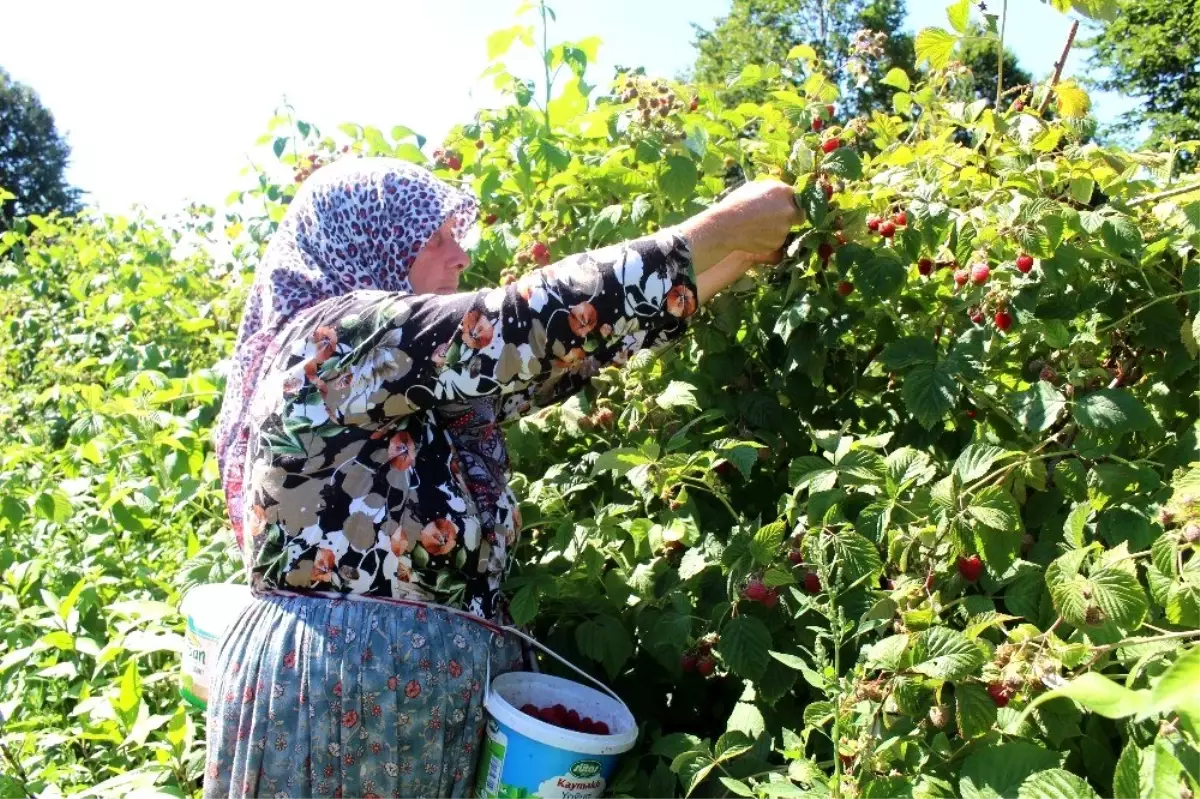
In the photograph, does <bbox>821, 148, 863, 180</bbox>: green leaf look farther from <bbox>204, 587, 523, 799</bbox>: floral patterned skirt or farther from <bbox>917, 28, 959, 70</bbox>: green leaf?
<bbox>204, 587, 523, 799</bbox>: floral patterned skirt

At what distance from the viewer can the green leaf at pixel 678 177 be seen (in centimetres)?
203

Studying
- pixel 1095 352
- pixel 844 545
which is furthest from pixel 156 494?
pixel 1095 352

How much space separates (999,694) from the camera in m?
1.26

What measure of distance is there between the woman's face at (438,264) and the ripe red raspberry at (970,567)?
98 centimetres

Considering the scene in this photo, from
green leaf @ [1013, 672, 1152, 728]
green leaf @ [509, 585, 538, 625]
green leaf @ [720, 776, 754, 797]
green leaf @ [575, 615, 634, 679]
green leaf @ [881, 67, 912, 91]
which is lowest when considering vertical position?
green leaf @ [720, 776, 754, 797]

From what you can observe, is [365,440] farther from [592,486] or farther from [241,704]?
[592,486]

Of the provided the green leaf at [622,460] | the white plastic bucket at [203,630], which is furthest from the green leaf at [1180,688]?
the white plastic bucket at [203,630]

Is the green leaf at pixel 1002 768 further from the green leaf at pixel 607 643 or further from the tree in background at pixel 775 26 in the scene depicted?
the tree in background at pixel 775 26

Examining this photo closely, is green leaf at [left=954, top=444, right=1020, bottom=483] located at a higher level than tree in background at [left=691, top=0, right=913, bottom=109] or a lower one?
lower


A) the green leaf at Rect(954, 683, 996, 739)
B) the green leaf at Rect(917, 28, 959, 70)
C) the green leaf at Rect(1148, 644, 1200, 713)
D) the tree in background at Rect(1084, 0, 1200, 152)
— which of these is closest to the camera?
the green leaf at Rect(1148, 644, 1200, 713)

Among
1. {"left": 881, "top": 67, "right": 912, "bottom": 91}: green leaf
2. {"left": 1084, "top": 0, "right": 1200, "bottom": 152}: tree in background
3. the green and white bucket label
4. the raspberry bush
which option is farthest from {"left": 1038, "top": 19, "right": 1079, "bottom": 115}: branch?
{"left": 1084, "top": 0, "right": 1200, "bottom": 152}: tree in background

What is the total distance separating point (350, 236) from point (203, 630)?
81 centimetres

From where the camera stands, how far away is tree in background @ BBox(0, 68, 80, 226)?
3309 cm

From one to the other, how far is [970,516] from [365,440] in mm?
894
